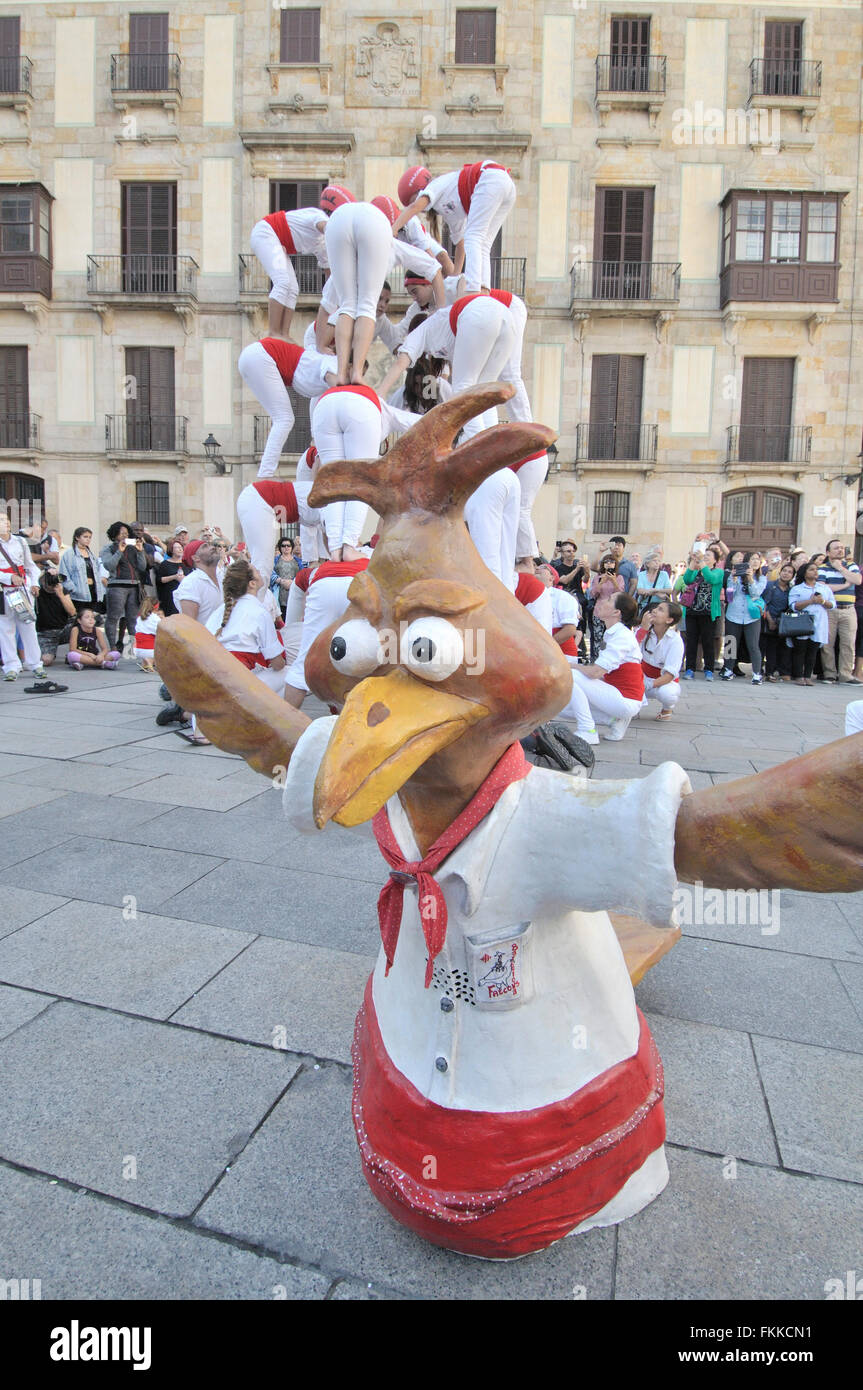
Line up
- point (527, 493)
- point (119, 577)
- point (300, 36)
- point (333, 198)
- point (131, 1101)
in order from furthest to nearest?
point (300, 36)
point (119, 577)
point (333, 198)
point (527, 493)
point (131, 1101)

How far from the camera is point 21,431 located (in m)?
19.8

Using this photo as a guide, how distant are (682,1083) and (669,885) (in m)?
1.06

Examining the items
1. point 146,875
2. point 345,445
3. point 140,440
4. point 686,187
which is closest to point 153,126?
point 140,440

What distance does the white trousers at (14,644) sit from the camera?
29.0 feet

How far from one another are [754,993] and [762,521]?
18821 mm

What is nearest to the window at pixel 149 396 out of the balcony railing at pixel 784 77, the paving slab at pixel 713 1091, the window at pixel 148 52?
the window at pixel 148 52

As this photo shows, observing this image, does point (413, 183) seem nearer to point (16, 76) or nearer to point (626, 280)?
point (626, 280)

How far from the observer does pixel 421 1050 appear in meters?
1.55

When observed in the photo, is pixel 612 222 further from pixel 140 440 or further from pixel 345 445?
pixel 345 445

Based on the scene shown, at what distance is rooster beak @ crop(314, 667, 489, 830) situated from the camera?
1158 mm

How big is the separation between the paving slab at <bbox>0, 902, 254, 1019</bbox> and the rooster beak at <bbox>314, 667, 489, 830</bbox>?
1401 mm

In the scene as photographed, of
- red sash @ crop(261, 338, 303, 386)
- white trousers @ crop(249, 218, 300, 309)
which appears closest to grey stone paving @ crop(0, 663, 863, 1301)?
red sash @ crop(261, 338, 303, 386)

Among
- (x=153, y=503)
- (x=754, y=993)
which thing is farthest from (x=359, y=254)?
(x=153, y=503)

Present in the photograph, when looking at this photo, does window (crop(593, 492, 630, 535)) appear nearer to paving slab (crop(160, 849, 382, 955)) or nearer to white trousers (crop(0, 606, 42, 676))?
white trousers (crop(0, 606, 42, 676))
